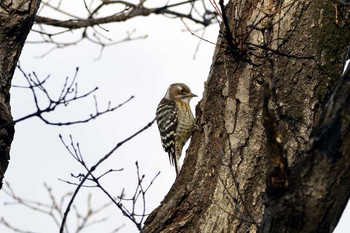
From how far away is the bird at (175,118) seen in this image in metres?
7.63

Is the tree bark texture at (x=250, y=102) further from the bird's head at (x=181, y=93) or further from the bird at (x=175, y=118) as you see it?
the bird's head at (x=181, y=93)

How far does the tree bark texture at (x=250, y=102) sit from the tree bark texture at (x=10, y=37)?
4.23 ft

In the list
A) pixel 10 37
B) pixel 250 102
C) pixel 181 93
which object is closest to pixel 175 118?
pixel 181 93

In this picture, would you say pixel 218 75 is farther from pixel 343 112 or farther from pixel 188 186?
pixel 343 112

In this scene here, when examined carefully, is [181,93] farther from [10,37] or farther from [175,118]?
[10,37]

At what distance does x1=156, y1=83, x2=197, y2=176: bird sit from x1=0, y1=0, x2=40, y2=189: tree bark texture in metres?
2.84

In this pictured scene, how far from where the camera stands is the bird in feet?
25.0

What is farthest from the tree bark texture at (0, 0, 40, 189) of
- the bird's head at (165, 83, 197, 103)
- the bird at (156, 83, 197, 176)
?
the bird's head at (165, 83, 197, 103)

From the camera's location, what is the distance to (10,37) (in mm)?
4715

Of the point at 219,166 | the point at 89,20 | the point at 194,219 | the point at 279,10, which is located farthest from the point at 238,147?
the point at 89,20

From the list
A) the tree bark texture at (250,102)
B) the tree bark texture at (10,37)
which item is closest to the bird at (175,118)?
the tree bark texture at (250,102)

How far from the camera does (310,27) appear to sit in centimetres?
559

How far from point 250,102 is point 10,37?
1.73 meters

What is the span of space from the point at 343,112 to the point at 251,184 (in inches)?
Result: 94.9
